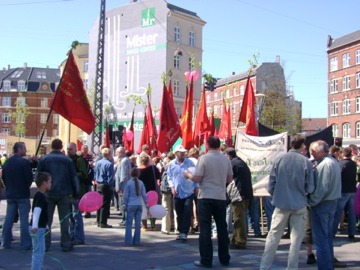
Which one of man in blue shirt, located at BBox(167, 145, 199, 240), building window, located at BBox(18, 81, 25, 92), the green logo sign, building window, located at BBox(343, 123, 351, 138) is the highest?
the green logo sign

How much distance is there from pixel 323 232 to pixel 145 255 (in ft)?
9.98

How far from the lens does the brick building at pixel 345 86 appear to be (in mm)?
53438

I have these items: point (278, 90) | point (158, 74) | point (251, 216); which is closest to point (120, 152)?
point (251, 216)

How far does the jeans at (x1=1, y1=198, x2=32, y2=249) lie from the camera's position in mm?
7941

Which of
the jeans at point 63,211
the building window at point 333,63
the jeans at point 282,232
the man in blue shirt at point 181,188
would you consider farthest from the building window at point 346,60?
the jeans at point 63,211

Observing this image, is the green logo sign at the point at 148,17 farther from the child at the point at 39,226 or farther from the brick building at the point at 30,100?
the child at the point at 39,226

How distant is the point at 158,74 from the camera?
45.2 m

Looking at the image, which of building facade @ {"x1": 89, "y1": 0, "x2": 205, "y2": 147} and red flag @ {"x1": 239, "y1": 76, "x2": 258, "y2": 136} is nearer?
red flag @ {"x1": 239, "y1": 76, "x2": 258, "y2": 136}

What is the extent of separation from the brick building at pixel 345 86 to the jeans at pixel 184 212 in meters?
47.3

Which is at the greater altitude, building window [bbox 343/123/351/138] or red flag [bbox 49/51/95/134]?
building window [bbox 343/123/351/138]

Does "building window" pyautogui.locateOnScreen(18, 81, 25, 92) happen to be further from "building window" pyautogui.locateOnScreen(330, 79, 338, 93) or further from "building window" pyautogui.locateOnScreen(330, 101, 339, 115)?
"building window" pyautogui.locateOnScreen(330, 101, 339, 115)

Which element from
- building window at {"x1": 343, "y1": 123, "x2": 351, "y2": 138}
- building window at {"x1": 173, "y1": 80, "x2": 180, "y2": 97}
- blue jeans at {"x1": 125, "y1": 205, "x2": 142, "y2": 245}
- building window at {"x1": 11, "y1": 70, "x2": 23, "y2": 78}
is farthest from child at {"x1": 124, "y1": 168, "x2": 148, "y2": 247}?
building window at {"x1": 11, "y1": 70, "x2": 23, "y2": 78}

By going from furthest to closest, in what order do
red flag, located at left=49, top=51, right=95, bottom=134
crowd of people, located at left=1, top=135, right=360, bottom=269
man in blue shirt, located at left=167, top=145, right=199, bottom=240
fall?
red flag, located at left=49, top=51, right=95, bottom=134 < man in blue shirt, located at left=167, top=145, right=199, bottom=240 < crowd of people, located at left=1, top=135, right=360, bottom=269

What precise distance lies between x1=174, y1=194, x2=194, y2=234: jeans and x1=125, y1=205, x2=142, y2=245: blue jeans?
36.9 inches
